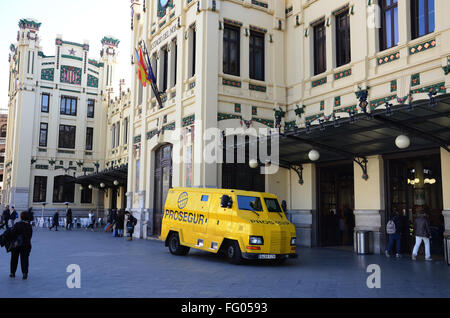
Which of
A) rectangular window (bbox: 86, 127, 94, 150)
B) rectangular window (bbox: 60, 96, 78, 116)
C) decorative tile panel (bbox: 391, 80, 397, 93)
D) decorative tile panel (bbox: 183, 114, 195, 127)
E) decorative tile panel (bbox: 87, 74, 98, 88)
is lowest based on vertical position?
decorative tile panel (bbox: 183, 114, 195, 127)

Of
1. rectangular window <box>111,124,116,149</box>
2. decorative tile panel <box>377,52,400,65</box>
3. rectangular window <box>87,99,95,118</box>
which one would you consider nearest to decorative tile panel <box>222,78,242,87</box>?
decorative tile panel <box>377,52,400,65</box>

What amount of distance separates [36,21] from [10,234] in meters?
34.2

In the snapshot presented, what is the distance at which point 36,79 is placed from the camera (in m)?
37.8

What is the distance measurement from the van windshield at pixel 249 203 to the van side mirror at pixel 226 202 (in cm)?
30

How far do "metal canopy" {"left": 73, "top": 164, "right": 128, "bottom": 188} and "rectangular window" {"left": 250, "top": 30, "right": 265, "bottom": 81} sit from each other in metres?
11.1

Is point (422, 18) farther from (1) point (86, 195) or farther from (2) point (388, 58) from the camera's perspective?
(1) point (86, 195)

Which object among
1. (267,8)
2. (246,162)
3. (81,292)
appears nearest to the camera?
(81,292)

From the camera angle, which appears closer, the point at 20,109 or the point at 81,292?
the point at 81,292

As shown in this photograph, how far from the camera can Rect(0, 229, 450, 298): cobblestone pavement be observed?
832 centimetres

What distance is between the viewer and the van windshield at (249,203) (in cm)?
1274

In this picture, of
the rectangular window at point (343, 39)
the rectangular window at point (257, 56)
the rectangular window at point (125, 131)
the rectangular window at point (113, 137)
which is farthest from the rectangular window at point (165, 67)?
the rectangular window at point (113, 137)

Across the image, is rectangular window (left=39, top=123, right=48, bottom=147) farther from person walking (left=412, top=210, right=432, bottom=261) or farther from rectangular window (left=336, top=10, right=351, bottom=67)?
person walking (left=412, top=210, right=432, bottom=261)

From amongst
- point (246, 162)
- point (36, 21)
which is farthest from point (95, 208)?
point (246, 162)
